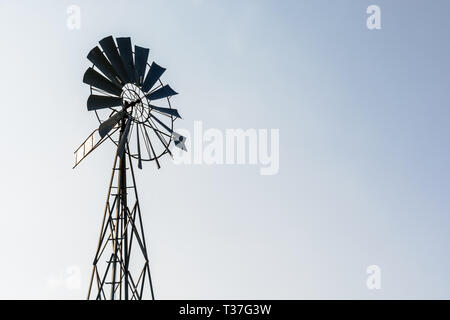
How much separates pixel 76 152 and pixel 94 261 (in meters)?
2.64

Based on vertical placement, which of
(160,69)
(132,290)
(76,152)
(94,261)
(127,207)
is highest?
(160,69)
